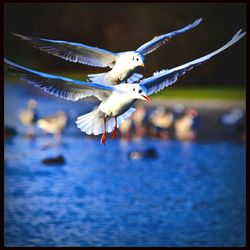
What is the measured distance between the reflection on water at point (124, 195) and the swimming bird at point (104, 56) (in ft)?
14.3

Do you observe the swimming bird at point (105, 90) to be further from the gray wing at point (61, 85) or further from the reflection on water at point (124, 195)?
the reflection on water at point (124, 195)

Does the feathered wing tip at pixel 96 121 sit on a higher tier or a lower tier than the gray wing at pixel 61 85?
lower

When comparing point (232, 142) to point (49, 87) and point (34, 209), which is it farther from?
point (49, 87)

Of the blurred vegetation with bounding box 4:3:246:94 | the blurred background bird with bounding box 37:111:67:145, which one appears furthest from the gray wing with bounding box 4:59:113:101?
the blurred vegetation with bounding box 4:3:246:94

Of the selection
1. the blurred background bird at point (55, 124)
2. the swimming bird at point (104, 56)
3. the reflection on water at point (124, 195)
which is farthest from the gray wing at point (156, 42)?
the blurred background bird at point (55, 124)

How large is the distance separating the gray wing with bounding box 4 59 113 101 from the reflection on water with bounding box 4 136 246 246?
4485 mm

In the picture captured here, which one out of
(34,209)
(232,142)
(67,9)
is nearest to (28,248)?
(34,209)

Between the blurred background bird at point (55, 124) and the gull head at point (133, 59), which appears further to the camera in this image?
the blurred background bird at point (55, 124)

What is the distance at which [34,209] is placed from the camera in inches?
295

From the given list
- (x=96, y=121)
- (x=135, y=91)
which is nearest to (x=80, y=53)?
(x=96, y=121)

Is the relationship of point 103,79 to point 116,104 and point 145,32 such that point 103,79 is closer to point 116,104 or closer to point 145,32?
point 116,104

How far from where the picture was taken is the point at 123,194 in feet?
→ 26.1

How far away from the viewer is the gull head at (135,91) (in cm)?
198

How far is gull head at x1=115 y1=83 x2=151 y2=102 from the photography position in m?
1.98
